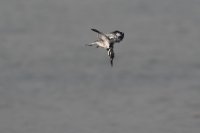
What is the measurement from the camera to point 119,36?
10109 mm

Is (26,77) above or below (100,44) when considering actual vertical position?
above

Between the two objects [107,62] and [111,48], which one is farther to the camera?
[107,62]

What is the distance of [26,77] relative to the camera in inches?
1613

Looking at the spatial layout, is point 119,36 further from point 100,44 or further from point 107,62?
point 107,62

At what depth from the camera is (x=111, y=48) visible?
933cm

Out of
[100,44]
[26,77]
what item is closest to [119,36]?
[100,44]

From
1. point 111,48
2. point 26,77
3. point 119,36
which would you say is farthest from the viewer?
point 26,77

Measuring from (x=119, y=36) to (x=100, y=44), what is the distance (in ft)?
1.80

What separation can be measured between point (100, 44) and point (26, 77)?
31.9 metres

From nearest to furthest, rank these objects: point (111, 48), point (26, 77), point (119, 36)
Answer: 1. point (111, 48)
2. point (119, 36)
3. point (26, 77)

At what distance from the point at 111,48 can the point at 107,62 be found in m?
32.6

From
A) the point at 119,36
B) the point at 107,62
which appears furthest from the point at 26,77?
the point at 119,36

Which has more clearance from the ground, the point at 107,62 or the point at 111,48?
the point at 107,62

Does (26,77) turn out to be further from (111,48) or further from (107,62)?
(111,48)
